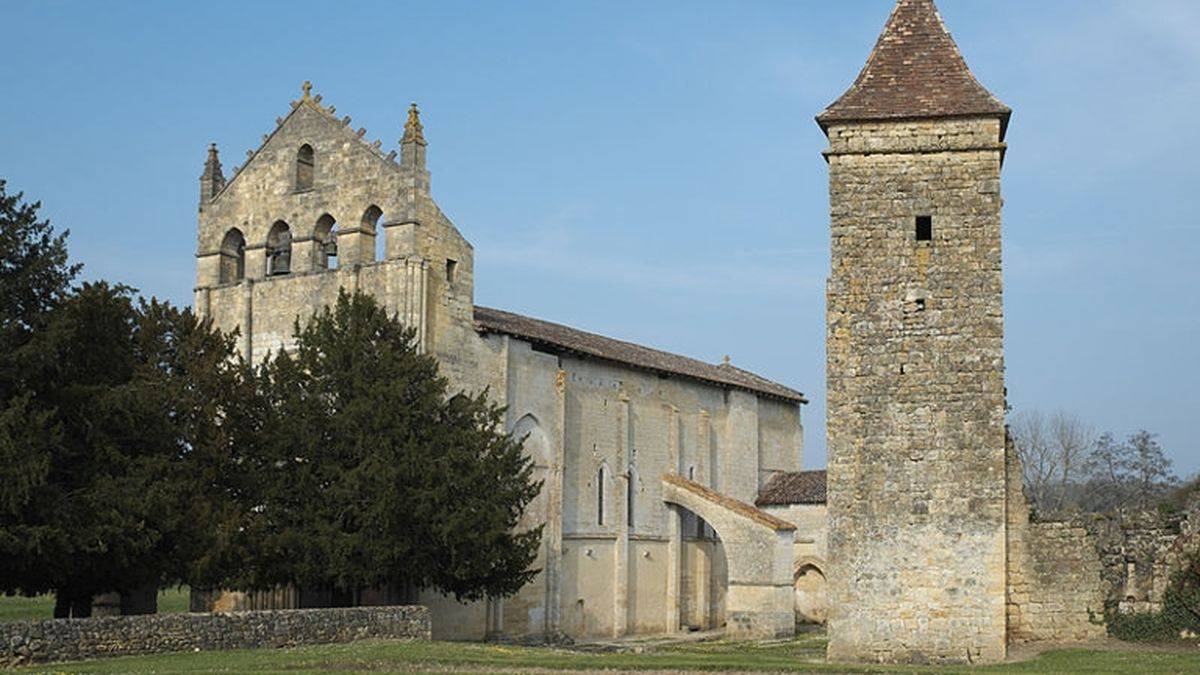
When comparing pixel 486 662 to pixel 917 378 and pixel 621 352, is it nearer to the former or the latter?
pixel 917 378

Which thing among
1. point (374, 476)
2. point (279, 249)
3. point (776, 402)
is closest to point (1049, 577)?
point (374, 476)

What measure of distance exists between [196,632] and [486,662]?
547 cm

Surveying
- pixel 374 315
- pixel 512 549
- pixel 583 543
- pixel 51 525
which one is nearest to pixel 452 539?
pixel 512 549

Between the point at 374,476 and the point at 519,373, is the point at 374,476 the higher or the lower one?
the lower one

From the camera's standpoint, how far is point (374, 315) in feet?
105

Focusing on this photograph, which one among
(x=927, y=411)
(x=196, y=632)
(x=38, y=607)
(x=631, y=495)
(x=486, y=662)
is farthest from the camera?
(x=38, y=607)

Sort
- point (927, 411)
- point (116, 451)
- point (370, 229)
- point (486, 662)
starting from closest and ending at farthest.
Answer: point (486, 662), point (927, 411), point (116, 451), point (370, 229)

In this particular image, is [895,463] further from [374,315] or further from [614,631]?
[614,631]

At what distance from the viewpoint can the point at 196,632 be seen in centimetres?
2408

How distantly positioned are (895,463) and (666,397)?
20912 millimetres

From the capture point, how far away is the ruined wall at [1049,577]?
25500mm

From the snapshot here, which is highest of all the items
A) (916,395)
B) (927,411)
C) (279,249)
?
(279,249)

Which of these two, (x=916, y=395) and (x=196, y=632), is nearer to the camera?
(x=196, y=632)

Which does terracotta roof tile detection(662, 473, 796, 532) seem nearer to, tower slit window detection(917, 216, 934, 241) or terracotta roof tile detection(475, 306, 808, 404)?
terracotta roof tile detection(475, 306, 808, 404)
